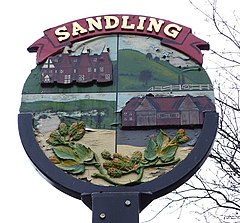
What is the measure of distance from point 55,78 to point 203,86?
1204 millimetres

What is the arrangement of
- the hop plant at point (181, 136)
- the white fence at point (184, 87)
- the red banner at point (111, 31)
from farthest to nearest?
1. the red banner at point (111, 31)
2. the white fence at point (184, 87)
3. the hop plant at point (181, 136)

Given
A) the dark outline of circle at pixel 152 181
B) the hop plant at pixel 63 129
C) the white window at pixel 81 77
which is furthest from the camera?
the white window at pixel 81 77

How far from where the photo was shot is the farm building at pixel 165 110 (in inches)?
180

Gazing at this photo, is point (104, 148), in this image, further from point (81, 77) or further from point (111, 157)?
point (81, 77)

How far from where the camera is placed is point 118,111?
4.64 meters

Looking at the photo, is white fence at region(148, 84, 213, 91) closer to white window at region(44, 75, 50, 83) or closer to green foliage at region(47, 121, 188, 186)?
green foliage at region(47, 121, 188, 186)

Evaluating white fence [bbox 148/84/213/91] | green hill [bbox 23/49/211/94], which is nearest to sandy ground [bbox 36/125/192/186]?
green hill [bbox 23/49/211/94]

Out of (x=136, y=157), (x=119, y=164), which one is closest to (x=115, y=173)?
(x=119, y=164)

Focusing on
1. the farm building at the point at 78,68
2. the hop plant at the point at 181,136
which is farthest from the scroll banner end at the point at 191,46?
the hop plant at the point at 181,136

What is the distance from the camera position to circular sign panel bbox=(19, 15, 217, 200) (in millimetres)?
4363

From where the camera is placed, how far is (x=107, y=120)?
4.61m

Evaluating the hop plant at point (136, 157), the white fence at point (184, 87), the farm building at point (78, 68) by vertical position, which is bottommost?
the hop plant at point (136, 157)

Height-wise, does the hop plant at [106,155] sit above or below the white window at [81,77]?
below

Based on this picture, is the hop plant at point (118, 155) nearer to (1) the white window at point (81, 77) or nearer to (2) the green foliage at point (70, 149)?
(2) the green foliage at point (70, 149)
